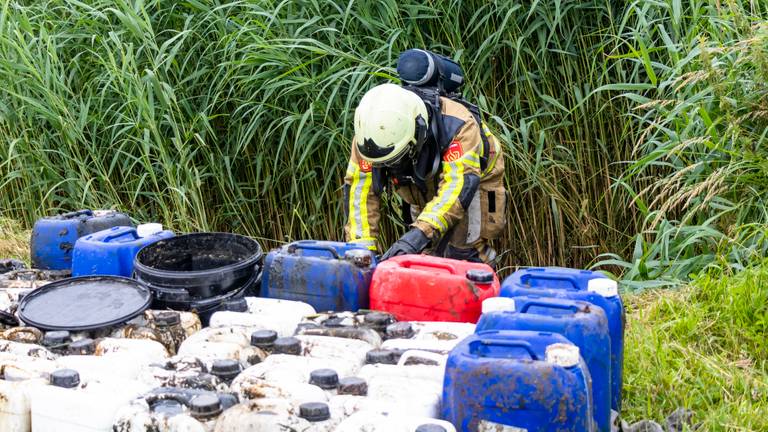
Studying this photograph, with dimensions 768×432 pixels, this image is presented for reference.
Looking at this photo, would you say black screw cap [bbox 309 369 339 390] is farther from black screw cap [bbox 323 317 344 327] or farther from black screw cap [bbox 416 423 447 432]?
black screw cap [bbox 323 317 344 327]

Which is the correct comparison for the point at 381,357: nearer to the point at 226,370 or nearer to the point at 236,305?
the point at 226,370

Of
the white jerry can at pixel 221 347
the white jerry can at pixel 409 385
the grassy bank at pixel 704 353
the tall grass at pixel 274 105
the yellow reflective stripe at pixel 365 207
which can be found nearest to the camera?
the white jerry can at pixel 409 385

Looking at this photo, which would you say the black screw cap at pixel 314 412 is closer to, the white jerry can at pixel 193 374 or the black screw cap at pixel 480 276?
the white jerry can at pixel 193 374

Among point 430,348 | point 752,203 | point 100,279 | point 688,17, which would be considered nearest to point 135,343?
point 100,279

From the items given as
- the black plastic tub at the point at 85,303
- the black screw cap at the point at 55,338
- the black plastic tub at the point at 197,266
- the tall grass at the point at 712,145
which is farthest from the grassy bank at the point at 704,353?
the black screw cap at the point at 55,338

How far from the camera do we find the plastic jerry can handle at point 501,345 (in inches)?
90.0

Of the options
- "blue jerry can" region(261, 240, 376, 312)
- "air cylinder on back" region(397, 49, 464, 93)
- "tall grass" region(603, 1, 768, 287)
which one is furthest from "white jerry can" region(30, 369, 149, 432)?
"tall grass" region(603, 1, 768, 287)

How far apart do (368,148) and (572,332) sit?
147 centimetres

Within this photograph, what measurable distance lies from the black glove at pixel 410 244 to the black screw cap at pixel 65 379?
1389mm

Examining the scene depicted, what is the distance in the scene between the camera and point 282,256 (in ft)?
10.8

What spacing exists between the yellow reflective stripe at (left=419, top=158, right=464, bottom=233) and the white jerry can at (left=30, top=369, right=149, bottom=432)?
5.30ft

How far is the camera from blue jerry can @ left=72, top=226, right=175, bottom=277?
11.4 ft

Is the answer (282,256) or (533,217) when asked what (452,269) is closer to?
(282,256)

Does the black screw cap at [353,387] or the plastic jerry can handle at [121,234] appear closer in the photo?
the black screw cap at [353,387]
